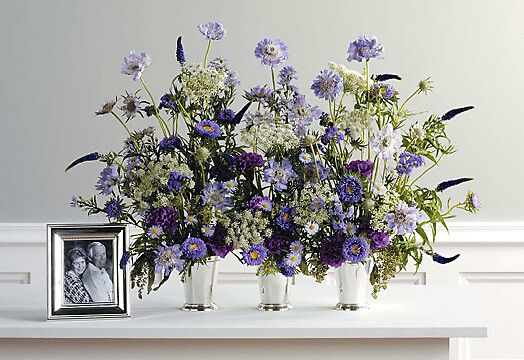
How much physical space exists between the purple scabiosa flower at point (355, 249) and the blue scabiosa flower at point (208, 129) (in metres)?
0.36

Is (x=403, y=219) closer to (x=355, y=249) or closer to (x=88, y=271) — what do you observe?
(x=355, y=249)

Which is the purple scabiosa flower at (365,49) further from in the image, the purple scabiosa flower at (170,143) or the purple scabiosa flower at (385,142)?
the purple scabiosa flower at (170,143)

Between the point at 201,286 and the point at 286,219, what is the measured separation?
26 centimetres

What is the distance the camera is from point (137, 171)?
5.23ft

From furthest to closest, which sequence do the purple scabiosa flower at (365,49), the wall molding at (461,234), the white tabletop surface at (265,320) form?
the wall molding at (461,234) → the purple scabiosa flower at (365,49) → the white tabletop surface at (265,320)

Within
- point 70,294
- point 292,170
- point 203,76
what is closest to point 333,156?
point 292,170

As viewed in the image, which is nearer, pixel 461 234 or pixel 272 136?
pixel 272 136

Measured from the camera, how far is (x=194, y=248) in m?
1.55

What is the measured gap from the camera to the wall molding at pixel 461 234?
9.65 ft

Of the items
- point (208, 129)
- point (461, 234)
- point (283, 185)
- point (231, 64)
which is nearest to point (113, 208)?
point (208, 129)

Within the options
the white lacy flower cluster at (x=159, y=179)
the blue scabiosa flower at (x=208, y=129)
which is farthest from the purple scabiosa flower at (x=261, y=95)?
the white lacy flower cluster at (x=159, y=179)

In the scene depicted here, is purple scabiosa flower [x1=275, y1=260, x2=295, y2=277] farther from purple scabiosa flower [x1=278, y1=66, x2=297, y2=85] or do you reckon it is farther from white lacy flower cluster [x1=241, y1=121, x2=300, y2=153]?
purple scabiosa flower [x1=278, y1=66, x2=297, y2=85]

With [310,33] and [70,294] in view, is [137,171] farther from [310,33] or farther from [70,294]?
[310,33]

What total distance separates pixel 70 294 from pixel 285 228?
48cm
